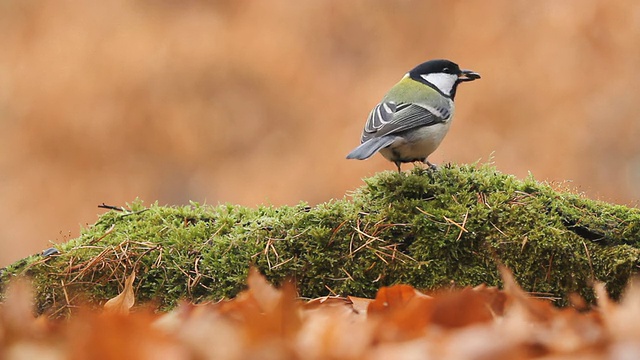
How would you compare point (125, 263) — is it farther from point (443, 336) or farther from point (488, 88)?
point (488, 88)

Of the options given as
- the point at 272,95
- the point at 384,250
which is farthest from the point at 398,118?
the point at 272,95

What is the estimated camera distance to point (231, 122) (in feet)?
26.9

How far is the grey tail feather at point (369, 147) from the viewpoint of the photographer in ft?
9.13

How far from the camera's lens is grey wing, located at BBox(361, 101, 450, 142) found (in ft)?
→ 9.95

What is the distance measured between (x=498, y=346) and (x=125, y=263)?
166 centimetres

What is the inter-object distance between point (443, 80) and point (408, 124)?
560 millimetres

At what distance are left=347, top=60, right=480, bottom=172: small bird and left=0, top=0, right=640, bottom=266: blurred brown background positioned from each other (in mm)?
4123

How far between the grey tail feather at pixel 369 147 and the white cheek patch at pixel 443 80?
2.01ft

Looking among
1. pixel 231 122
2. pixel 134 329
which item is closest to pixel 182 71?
pixel 231 122

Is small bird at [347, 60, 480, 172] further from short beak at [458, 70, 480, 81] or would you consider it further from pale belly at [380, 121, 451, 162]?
short beak at [458, 70, 480, 81]

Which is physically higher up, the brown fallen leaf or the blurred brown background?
the blurred brown background

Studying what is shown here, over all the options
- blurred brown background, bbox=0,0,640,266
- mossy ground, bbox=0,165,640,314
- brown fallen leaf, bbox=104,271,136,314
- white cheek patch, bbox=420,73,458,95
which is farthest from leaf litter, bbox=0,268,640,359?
blurred brown background, bbox=0,0,640,266

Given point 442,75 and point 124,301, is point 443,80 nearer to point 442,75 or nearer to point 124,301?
point 442,75

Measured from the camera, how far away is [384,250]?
2.28 m
